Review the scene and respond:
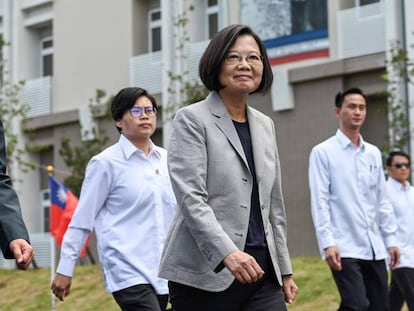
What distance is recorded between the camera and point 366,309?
9.12 meters

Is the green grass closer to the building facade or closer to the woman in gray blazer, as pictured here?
the building facade

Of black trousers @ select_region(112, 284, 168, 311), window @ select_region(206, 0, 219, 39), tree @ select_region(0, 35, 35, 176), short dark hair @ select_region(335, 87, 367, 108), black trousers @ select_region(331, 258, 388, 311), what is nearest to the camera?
black trousers @ select_region(112, 284, 168, 311)

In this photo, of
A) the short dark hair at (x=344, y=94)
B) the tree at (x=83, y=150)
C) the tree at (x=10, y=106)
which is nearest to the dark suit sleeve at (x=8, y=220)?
the short dark hair at (x=344, y=94)

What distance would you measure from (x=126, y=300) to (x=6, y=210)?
9.64 feet

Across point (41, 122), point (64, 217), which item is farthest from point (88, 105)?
point (64, 217)

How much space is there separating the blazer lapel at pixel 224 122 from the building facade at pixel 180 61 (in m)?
13.3

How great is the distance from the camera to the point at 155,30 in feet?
90.4

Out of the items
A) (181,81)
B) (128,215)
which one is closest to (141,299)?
(128,215)

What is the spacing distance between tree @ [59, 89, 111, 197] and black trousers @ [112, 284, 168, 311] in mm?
16742

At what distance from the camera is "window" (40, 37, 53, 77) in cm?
A: 3084

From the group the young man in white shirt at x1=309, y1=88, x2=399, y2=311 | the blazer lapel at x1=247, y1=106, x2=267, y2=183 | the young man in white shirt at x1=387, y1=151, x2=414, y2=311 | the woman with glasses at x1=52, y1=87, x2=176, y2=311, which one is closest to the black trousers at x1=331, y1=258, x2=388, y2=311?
the young man in white shirt at x1=309, y1=88, x2=399, y2=311

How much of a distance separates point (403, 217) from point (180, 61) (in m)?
14.4

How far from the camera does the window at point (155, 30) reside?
2744cm

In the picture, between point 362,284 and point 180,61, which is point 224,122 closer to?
point 362,284
